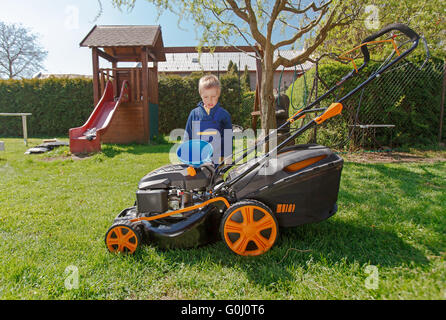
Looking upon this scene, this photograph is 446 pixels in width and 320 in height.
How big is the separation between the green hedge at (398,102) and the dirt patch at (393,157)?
0.76 metres

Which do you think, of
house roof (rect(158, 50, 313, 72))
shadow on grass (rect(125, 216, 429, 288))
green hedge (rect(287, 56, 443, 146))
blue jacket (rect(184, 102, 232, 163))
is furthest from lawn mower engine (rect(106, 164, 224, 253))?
house roof (rect(158, 50, 313, 72))

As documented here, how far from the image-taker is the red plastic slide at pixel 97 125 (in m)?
7.43

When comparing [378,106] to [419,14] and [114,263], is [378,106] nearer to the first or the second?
[419,14]

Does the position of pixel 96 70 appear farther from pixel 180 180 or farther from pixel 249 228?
pixel 249 228

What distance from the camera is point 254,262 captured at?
214cm

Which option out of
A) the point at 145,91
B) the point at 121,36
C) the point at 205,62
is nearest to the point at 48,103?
the point at 121,36

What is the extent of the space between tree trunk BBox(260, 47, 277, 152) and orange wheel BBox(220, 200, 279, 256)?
3.45m

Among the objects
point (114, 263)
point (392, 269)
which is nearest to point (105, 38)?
point (114, 263)

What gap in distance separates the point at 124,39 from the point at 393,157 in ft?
30.1

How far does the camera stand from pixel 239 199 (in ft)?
7.57

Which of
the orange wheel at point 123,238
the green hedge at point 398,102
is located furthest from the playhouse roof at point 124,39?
the orange wheel at point 123,238
